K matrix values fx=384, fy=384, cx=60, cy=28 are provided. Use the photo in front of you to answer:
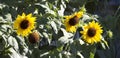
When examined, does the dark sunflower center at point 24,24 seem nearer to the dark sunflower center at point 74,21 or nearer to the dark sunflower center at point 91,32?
the dark sunflower center at point 74,21

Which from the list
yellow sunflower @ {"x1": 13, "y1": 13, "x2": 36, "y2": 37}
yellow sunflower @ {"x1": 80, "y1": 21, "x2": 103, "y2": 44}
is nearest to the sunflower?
yellow sunflower @ {"x1": 80, "y1": 21, "x2": 103, "y2": 44}

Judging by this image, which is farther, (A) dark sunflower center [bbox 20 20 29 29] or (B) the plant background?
(B) the plant background

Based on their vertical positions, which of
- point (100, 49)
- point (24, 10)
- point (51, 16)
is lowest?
point (100, 49)

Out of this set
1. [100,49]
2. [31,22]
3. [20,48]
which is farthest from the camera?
[100,49]

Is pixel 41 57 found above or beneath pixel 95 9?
beneath

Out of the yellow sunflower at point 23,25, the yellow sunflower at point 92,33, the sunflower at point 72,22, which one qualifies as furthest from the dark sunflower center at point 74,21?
the yellow sunflower at point 23,25

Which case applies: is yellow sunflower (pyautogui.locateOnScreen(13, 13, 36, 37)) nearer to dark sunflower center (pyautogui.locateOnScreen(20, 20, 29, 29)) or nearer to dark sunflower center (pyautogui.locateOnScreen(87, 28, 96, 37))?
dark sunflower center (pyautogui.locateOnScreen(20, 20, 29, 29))

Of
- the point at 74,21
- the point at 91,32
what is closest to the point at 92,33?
the point at 91,32

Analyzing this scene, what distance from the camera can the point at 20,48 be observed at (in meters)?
3.03

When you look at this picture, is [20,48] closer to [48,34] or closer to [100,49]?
[48,34]

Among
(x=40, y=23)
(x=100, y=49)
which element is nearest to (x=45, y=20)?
(x=40, y=23)

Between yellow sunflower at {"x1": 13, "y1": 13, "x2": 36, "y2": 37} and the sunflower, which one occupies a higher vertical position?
yellow sunflower at {"x1": 13, "y1": 13, "x2": 36, "y2": 37}

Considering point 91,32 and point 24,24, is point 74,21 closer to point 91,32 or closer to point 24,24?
point 91,32

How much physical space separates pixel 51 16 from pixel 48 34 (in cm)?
16
